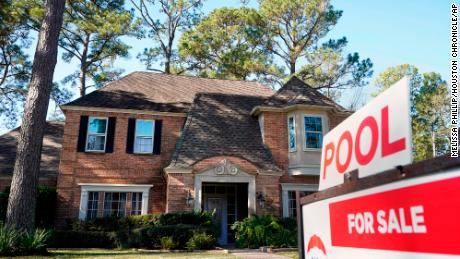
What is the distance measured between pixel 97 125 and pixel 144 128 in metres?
Result: 2.30

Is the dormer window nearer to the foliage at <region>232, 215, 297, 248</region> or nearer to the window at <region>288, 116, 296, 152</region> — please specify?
the window at <region>288, 116, 296, 152</region>

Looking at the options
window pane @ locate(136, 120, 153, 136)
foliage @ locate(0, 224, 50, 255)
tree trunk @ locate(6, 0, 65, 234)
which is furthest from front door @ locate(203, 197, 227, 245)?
foliage @ locate(0, 224, 50, 255)

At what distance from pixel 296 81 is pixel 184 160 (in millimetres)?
8528

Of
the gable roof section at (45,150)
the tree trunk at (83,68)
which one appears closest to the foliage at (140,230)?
the gable roof section at (45,150)

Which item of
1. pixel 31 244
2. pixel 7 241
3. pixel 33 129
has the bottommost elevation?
pixel 31 244

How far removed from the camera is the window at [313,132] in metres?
18.0

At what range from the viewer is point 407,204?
1.52 m

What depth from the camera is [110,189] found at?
1709 cm

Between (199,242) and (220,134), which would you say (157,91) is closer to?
(220,134)


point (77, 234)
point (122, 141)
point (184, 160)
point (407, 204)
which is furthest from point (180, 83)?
point (407, 204)

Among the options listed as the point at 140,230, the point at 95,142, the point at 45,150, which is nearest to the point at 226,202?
the point at 140,230

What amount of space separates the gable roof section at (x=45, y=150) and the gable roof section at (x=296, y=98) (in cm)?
1211

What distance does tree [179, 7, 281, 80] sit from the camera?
2912 centimetres

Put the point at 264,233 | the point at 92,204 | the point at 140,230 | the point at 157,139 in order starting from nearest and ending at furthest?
the point at 140,230
the point at 264,233
the point at 92,204
the point at 157,139
